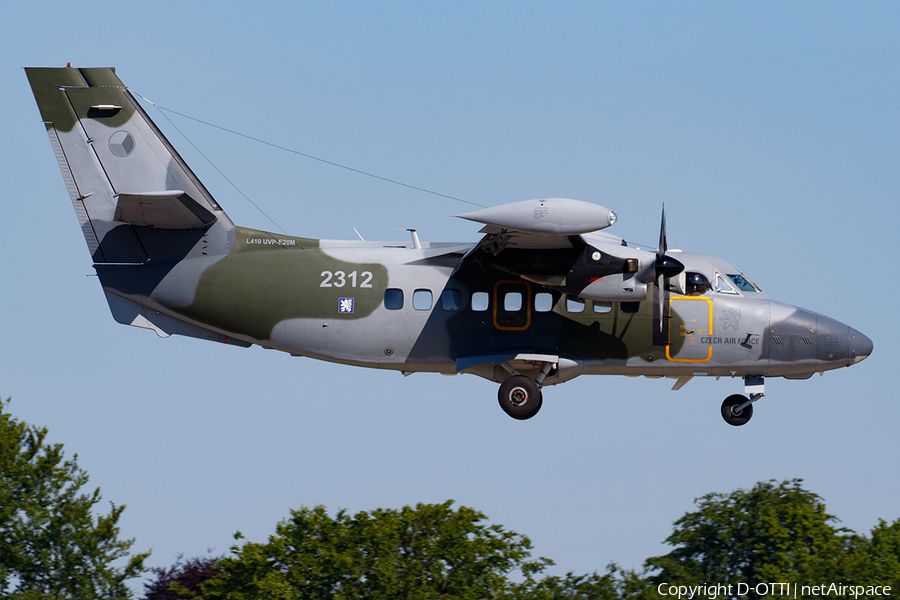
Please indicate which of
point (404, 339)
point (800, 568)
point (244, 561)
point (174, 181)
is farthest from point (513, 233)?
point (800, 568)

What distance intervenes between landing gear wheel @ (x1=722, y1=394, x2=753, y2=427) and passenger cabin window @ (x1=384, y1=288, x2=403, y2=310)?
7.53 metres

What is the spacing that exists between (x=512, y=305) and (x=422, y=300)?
75.5 inches

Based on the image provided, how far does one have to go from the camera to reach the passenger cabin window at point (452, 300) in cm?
2386

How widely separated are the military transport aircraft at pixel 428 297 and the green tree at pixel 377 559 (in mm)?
13507

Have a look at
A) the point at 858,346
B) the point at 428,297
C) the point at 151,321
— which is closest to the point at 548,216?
the point at 428,297

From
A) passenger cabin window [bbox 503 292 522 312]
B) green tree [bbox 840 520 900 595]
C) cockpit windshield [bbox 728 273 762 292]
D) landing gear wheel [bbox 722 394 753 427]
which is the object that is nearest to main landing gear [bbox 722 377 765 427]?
landing gear wheel [bbox 722 394 753 427]

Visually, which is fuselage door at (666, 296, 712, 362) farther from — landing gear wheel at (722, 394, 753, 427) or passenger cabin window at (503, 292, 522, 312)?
passenger cabin window at (503, 292, 522, 312)

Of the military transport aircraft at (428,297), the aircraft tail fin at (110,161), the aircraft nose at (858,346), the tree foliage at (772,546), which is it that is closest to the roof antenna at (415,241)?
the military transport aircraft at (428,297)

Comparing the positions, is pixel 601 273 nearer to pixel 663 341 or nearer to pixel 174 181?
pixel 663 341

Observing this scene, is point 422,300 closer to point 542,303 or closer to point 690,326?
point 542,303

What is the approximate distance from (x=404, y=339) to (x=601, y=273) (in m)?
4.41

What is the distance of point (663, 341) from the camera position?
23844 mm

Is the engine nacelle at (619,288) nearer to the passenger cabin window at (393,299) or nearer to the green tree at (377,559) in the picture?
the passenger cabin window at (393,299)

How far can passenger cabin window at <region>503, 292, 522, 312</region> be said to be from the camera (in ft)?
77.7
